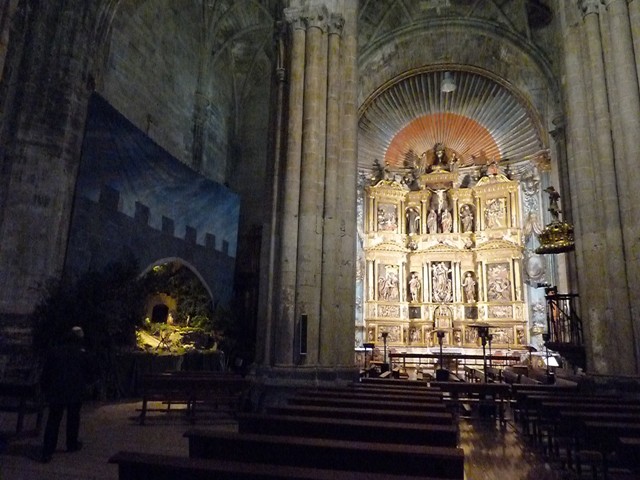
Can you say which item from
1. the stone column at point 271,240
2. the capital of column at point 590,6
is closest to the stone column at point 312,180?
the stone column at point 271,240

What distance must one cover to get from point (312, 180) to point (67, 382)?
5.75 meters

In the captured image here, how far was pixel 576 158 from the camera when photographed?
8805mm

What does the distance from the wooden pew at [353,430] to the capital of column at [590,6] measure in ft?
29.0

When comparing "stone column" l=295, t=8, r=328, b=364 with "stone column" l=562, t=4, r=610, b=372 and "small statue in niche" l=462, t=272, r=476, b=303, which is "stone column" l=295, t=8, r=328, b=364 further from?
"small statue in niche" l=462, t=272, r=476, b=303

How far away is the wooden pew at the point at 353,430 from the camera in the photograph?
3.47 m

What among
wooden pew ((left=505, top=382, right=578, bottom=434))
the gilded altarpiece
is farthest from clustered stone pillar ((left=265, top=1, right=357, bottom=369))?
the gilded altarpiece

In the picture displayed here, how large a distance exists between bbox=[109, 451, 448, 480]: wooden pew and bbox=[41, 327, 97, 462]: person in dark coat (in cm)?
291

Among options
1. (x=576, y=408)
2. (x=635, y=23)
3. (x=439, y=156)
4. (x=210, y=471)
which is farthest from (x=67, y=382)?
(x=439, y=156)

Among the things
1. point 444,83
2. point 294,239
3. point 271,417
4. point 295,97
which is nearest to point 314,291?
point 294,239

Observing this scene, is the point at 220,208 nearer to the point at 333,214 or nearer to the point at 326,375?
the point at 333,214

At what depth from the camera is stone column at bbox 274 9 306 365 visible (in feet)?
29.2

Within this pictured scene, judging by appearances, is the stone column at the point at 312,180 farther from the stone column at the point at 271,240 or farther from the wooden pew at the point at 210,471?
the wooden pew at the point at 210,471

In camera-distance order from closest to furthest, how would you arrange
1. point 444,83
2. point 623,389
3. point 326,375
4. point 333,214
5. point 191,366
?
1. point 623,389
2. point 326,375
3. point 333,214
4. point 191,366
5. point 444,83

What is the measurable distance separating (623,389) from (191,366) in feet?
34.1
